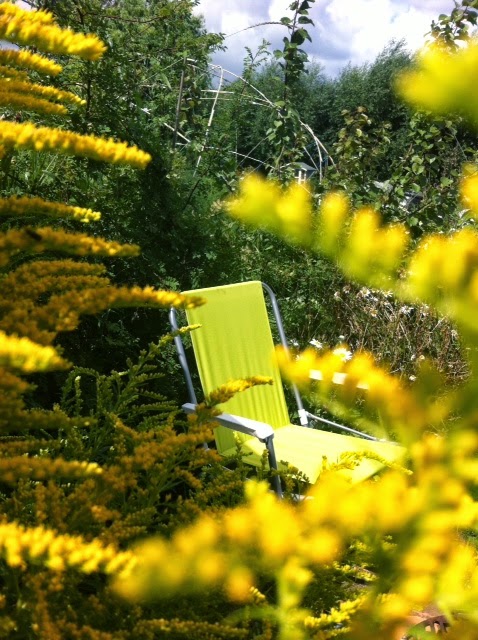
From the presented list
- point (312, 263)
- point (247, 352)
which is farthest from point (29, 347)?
point (312, 263)

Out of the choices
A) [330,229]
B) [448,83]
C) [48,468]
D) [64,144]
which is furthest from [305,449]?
[448,83]

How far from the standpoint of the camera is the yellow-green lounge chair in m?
2.75

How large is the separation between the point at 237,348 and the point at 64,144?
233cm

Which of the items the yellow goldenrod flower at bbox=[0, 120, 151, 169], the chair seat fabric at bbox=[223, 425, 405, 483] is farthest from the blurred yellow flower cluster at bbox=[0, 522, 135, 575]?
the chair seat fabric at bbox=[223, 425, 405, 483]

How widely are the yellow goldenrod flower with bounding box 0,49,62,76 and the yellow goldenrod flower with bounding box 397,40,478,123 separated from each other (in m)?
0.57

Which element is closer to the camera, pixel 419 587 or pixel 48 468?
pixel 419 587

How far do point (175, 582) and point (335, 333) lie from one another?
13.5ft

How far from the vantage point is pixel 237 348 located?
10.0ft

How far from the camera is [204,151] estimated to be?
375 centimetres

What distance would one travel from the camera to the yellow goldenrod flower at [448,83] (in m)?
0.39

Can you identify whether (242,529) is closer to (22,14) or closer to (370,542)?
(370,542)

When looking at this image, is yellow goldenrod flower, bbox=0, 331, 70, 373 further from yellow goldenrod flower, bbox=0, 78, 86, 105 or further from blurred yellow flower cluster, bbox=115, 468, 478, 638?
yellow goldenrod flower, bbox=0, 78, 86, 105

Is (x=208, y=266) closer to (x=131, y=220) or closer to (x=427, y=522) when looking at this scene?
(x=131, y=220)

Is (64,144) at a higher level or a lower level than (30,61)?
lower
